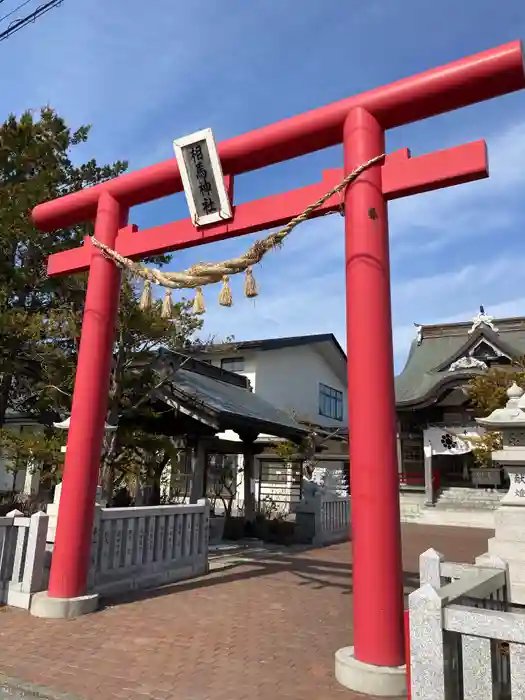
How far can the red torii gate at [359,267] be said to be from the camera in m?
4.51

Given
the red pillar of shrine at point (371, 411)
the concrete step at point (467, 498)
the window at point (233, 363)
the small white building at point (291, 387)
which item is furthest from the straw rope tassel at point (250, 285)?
the window at point (233, 363)

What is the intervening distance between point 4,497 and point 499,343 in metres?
19.5

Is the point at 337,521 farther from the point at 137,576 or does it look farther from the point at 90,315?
the point at 90,315

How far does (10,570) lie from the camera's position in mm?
6754

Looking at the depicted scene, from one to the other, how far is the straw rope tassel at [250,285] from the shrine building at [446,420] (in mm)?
15972

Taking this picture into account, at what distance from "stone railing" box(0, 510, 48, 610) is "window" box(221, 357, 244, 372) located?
18753 millimetres

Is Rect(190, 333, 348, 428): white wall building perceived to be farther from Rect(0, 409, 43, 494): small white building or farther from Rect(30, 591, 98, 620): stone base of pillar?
Rect(30, 591, 98, 620): stone base of pillar

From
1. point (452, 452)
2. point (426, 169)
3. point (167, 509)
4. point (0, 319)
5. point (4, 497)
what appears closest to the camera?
point (426, 169)

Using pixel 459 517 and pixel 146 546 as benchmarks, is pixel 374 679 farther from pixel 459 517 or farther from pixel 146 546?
pixel 459 517

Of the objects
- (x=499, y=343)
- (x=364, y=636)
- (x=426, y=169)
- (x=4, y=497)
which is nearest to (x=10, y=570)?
(x=364, y=636)

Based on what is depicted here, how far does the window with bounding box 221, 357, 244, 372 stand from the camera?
25422 millimetres

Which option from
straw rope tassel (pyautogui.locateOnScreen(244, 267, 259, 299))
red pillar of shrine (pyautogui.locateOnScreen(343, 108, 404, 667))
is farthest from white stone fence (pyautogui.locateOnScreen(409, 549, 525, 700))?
straw rope tassel (pyautogui.locateOnScreen(244, 267, 259, 299))

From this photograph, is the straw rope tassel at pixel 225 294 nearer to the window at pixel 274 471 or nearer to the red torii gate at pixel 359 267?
the red torii gate at pixel 359 267

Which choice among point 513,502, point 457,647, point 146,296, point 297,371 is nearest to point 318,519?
point 513,502
